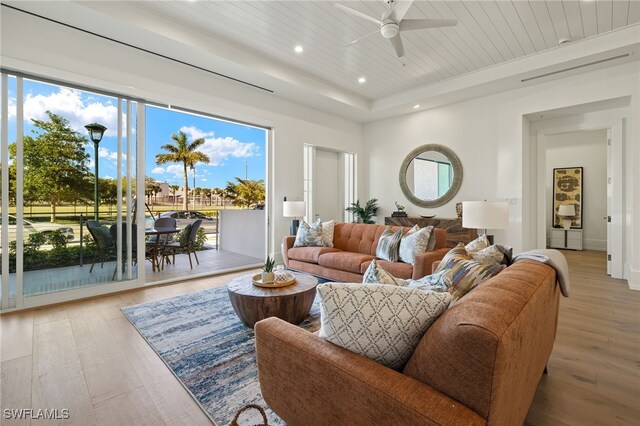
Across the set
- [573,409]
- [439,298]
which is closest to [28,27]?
[439,298]

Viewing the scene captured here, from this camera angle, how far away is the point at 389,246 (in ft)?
12.3

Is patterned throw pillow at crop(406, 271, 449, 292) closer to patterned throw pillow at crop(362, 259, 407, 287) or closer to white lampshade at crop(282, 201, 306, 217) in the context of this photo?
patterned throw pillow at crop(362, 259, 407, 287)

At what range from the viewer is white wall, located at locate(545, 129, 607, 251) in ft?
22.8

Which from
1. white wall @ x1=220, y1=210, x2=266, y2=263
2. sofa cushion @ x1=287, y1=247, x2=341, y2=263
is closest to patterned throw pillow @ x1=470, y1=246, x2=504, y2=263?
sofa cushion @ x1=287, y1=247, x2=341, y2=263

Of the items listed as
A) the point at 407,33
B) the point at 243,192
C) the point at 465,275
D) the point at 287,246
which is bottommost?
the point at 287,246

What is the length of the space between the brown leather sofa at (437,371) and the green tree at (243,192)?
5565 millimetres

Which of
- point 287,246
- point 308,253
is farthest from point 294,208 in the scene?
point 308,253

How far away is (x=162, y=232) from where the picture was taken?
4.67 metres

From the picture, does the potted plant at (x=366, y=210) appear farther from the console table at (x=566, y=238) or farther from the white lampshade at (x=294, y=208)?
the console table at (x=566, y=238)

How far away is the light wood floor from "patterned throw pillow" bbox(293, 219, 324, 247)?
2425 millimetres

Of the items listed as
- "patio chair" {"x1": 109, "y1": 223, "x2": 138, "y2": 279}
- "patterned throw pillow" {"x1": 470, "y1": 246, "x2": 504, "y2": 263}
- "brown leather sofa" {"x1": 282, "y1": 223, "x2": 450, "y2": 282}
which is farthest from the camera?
"patio chair" {"x1": 109, "y1": 223, "x2": 138, "y2": 279}

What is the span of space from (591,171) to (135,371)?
9389 millimetres

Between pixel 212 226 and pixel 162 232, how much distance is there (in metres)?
2.13

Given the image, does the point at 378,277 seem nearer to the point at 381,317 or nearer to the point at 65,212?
the point at 381,317
